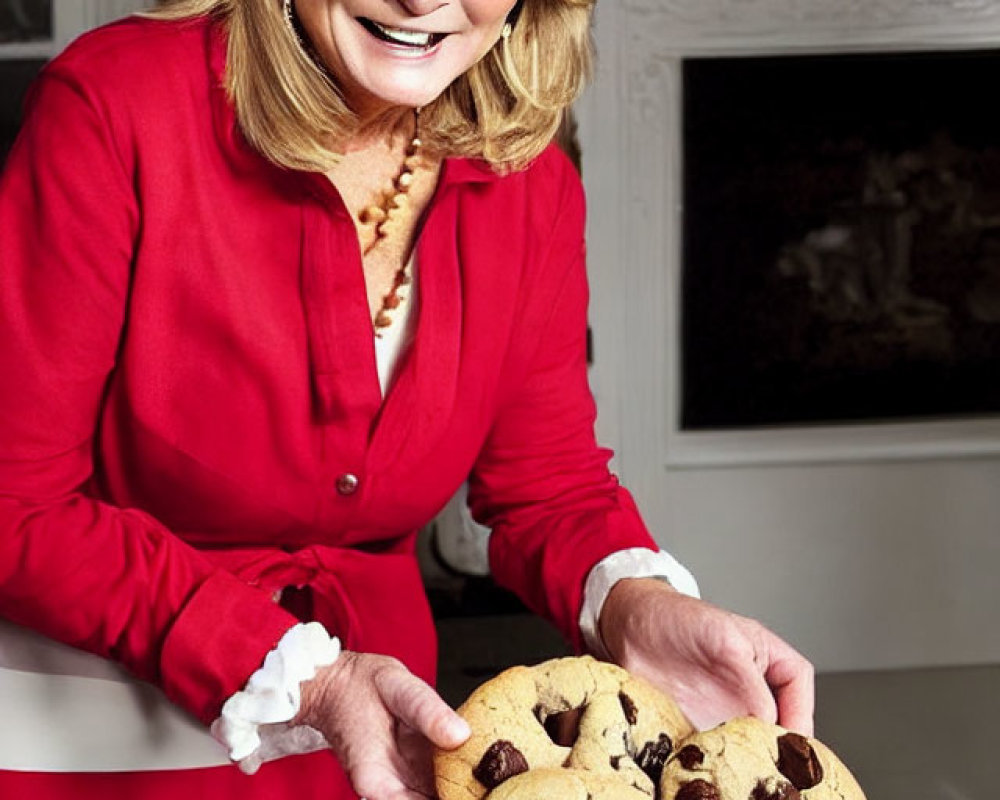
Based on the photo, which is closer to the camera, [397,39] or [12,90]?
[397,39]

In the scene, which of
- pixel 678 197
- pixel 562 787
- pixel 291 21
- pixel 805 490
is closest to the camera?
pixel 562 787

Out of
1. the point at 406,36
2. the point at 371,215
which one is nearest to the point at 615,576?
the point at 371,215

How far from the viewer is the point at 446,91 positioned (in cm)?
129

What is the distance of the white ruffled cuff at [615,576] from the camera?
4.03 feet

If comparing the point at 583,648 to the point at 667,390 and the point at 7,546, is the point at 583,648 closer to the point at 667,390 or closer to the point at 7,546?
the point at 7,546

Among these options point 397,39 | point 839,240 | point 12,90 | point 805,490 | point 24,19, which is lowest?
point 805,490

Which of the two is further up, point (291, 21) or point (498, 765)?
point (291, 21)

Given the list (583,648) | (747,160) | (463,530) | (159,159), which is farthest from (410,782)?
(747,160)

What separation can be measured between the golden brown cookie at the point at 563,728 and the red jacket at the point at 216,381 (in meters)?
0.18

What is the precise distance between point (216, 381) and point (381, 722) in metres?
0.30

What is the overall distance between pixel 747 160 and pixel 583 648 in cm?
249

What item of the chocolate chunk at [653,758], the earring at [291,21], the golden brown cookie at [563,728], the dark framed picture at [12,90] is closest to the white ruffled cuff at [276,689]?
the golden brown cookie at [563,728]

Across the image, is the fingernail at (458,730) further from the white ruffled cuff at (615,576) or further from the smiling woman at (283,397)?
the white ruffled cuff at (615,576)

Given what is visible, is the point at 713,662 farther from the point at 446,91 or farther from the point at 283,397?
the point at 446,91
